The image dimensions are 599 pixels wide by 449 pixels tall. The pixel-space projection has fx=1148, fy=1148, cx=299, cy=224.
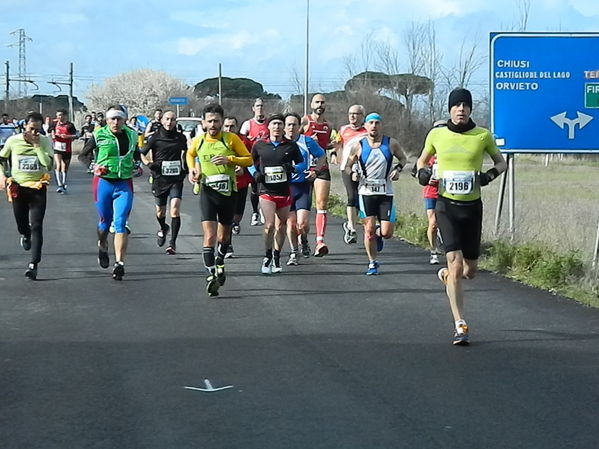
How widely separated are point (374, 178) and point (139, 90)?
281ft

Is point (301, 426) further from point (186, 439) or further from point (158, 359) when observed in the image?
point (158, 359)

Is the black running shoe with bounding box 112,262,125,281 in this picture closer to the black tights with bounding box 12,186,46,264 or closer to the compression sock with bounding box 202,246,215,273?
the black tights with bounding box 12,186,46,264

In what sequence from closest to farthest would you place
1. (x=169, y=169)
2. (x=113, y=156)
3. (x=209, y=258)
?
(x=209, y=258) → (x=113, y=156) → (x=169, y=169)

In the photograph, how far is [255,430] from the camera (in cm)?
640

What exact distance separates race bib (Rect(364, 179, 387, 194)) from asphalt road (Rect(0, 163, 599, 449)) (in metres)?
0.98

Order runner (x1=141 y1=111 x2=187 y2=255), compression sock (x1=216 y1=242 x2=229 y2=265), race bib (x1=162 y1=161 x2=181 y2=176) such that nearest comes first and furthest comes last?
1. compression sock (x1=216 y1=242 x2=229 y2=265)
2. runner (x1=141 y1=111 x2=187 y2=255)
3. race bib (x1=162 y1=161 x2=181 y2=176)

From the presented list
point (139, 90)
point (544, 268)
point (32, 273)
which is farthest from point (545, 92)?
point (139, 90)

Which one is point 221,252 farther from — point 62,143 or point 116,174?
point 62,143

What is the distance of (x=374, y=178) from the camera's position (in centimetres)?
1321

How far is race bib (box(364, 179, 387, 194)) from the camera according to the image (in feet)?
43.3

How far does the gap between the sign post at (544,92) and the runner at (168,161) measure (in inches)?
168

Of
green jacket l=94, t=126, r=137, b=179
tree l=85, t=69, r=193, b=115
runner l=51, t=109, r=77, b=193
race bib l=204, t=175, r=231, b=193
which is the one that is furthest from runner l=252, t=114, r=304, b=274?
tree l=85, t=69, r=193, b=115

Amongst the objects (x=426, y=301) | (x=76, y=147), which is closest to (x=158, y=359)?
(x=426, y=301)

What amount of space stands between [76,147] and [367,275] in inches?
2162
